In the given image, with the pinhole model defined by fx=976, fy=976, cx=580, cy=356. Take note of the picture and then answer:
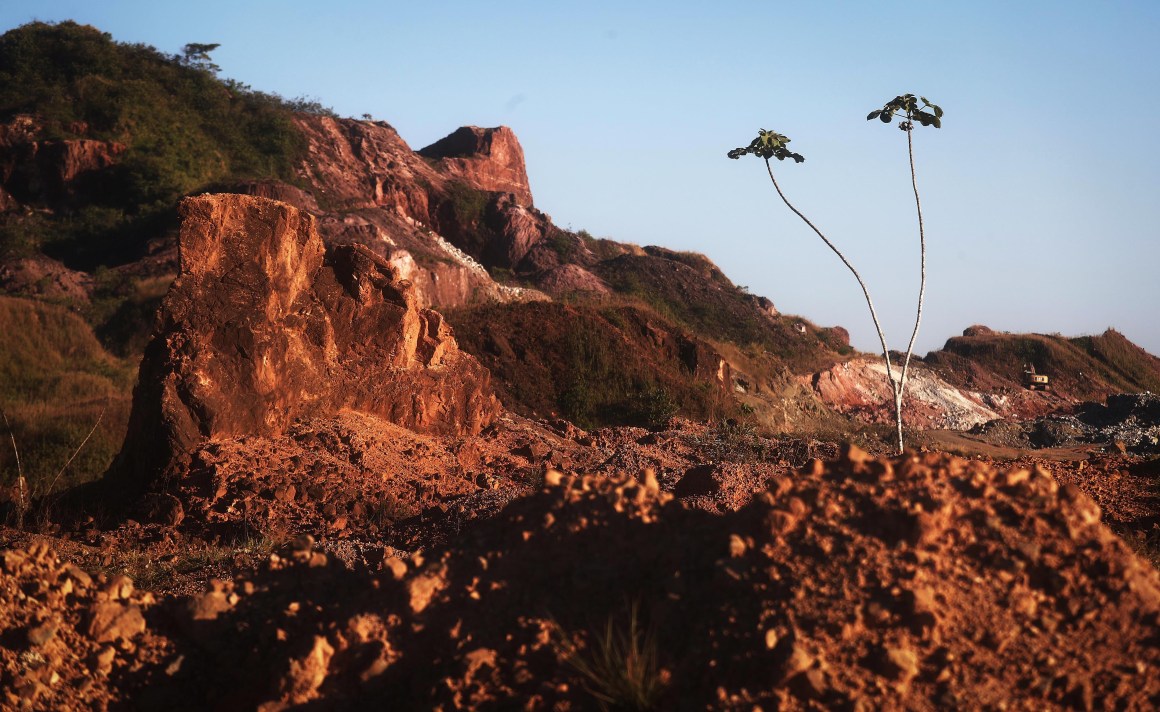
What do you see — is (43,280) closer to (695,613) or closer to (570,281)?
(570,281)

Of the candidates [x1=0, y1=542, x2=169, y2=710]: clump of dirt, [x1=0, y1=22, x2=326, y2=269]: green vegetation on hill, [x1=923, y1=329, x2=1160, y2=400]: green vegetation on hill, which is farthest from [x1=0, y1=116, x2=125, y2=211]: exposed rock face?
[x1=0, y1=542, x2=169, y2=710]: clump of dirt

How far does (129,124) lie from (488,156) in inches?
880

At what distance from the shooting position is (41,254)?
28.7m

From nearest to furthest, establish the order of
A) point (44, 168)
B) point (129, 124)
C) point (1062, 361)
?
point (44, 168) → point (129, 124) → point (1062, 361)

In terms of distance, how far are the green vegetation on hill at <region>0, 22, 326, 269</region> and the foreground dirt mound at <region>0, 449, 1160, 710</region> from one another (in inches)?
1100

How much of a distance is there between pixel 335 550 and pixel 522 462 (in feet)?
17.3

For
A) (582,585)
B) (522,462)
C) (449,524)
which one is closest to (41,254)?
(522,462)

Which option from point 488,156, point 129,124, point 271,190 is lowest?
point 271,190

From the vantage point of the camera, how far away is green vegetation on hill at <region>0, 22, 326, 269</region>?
3150 centimetres

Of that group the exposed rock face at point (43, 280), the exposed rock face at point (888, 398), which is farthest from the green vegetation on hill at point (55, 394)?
the exposed rock face at point (888, 398)

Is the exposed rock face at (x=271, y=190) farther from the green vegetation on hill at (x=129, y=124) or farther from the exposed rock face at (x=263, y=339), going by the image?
the exposed rock face at (x=263, y=339)

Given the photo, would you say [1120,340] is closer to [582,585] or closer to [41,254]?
[41,254]

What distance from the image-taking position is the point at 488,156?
55.7 m

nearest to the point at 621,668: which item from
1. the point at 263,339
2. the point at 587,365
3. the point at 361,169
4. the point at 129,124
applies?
the point at 263,339
